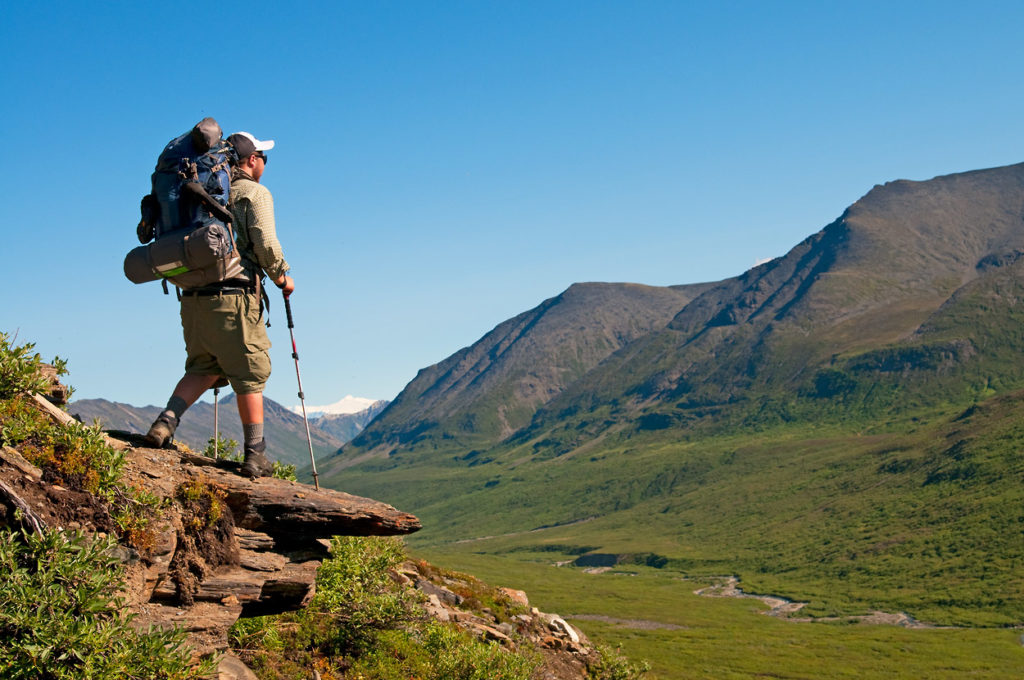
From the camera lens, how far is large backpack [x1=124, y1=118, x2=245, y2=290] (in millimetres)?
11945

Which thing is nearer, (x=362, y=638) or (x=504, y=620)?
(x=362, y=638)

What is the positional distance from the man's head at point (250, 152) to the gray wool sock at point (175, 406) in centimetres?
376

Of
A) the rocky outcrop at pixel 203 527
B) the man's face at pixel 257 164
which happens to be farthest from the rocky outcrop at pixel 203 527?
the man's face at pixel 257 164

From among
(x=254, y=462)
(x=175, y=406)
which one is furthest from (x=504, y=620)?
(x=175, y=406)

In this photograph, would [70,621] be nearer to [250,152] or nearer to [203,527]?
[203,527]

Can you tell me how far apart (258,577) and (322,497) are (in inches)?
65.5

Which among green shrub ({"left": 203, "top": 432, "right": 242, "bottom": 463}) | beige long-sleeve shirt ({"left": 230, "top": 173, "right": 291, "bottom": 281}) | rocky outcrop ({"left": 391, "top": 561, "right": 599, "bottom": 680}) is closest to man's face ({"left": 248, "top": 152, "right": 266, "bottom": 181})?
beige long-sleeve shirt ({"left": 230, "top": 173, "right": 291, "bottom": 281})

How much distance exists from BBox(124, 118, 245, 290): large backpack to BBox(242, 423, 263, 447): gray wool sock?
8.29 feet

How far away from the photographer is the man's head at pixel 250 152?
13250mm

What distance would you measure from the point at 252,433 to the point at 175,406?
1.34m

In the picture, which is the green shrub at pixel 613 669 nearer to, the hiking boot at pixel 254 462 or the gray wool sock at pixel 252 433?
the hiking boot at pixel 254 462

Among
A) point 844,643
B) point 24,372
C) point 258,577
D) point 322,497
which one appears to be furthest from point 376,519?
point 844,643

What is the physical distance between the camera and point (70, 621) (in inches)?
352

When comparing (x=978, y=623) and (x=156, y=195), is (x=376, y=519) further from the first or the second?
(x=978, y=623)
